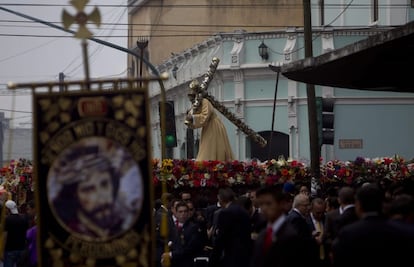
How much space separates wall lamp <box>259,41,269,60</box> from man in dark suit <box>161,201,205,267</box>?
2866cm

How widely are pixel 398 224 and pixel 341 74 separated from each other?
1110cm

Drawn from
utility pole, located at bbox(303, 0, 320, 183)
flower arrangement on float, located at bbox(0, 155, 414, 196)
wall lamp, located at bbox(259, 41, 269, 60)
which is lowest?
flower arrangement on float, located at bbox(0, 155, 414, 196)

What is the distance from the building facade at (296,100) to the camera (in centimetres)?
4538

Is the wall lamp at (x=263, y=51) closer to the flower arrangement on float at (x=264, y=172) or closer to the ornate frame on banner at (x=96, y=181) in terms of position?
the flower arrangement on float at (x=264, y=172)

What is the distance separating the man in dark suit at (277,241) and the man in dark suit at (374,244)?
0.37 m

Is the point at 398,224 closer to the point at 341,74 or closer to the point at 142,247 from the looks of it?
the point at 142,247

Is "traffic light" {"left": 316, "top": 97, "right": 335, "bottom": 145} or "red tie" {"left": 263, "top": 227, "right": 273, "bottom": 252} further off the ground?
"traffic light" {"left": 316, "top": 97, "right": 335, "bottom": 145}

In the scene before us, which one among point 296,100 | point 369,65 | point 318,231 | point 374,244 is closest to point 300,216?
point 318,231

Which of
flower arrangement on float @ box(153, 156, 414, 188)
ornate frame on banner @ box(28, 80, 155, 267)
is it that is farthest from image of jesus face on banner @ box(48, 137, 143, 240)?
flower arrangement on float @ box(153, 156, 414, 188)

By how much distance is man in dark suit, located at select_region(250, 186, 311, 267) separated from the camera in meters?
9.90

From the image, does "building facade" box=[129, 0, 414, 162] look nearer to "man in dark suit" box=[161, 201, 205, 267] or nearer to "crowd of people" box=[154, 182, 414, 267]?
"man in dark suit" box=[161, 201, 205, 267]

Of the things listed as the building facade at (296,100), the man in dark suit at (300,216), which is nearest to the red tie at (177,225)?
the man in dark suit at (300,216)

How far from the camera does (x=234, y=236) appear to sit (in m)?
14.7

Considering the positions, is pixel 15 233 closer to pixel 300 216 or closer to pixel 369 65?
pixel 369 65
